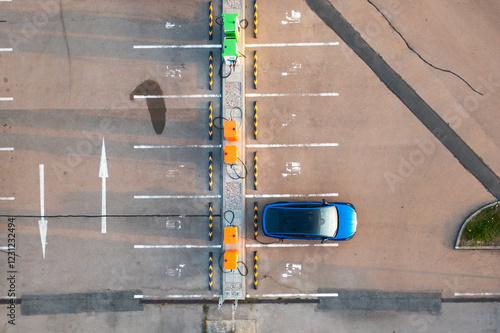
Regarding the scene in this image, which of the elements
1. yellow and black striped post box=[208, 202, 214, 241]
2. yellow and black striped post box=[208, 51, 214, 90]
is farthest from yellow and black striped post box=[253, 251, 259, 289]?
yellow and black striped post box=[208, 51, 214, 90]

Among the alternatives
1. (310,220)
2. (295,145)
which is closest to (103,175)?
(295,145)

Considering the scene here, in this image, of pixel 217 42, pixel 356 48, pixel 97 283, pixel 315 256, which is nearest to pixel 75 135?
pixel 97 283

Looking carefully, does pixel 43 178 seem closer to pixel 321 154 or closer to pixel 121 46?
pixel 121 46

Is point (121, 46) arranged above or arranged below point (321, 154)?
Result: above

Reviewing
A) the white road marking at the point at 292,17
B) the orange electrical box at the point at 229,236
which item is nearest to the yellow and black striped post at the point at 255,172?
the orange electrical box at the point at 229,236

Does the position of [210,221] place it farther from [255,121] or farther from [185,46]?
[185,46]

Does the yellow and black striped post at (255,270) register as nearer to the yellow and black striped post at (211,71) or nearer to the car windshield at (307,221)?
the car windshield at (307,221)
